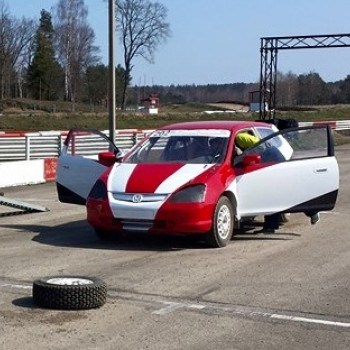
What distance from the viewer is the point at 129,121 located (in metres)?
63.5

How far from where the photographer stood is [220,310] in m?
6.61

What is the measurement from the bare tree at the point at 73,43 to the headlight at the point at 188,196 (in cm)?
8665

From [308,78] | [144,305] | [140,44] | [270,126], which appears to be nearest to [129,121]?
[140,44]

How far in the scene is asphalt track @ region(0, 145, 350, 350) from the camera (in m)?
5.84

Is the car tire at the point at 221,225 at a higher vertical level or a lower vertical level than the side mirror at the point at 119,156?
lower

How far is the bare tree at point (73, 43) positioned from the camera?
94.5 metres

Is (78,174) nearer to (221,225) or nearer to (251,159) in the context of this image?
(221,225)

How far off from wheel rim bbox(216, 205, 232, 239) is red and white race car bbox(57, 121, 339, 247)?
0.5 inches

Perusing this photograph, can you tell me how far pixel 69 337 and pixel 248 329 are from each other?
4.51 feet

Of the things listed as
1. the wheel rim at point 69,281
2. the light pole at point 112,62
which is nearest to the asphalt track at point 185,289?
the wheel rim at point 69,281

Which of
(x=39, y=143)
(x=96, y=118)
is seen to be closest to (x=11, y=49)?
(x=96, y=118)

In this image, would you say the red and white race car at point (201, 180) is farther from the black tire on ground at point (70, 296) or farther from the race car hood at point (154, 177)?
the black tire on ground at point (70, 296)

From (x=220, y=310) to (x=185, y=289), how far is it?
2.62 ft

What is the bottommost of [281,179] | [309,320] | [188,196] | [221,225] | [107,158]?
[309,320]
